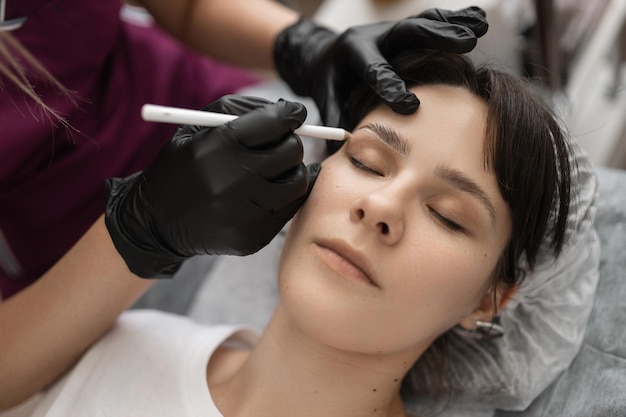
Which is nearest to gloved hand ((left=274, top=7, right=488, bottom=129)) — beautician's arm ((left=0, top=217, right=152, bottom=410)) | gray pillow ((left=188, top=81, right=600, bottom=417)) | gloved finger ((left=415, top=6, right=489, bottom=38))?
gloved finger ((left=415, top=6, right=489, bottom=38))

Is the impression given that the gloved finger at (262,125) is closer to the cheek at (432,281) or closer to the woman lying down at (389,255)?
the woman lying down at (389,255)

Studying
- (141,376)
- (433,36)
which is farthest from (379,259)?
(141,376)

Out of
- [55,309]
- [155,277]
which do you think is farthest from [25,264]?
[155,277]

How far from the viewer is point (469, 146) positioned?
0.95m

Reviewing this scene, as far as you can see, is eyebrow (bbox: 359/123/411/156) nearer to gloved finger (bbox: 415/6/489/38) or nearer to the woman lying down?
the woman lying down

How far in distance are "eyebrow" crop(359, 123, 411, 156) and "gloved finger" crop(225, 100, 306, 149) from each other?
0.17m

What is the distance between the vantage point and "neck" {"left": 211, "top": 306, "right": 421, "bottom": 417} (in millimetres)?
1022

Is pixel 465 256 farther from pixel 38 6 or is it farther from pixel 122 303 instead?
pixel 38 6

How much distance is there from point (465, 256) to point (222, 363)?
54 centimetres

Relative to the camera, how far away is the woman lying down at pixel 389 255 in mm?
903

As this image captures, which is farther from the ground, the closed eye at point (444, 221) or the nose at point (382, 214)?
the nose at point (382, 214)

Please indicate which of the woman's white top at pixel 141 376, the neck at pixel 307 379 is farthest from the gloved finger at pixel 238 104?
the woman's white top at pixel 141 376

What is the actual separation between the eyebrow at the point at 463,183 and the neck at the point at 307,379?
30cm

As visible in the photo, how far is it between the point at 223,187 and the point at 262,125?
11cm
